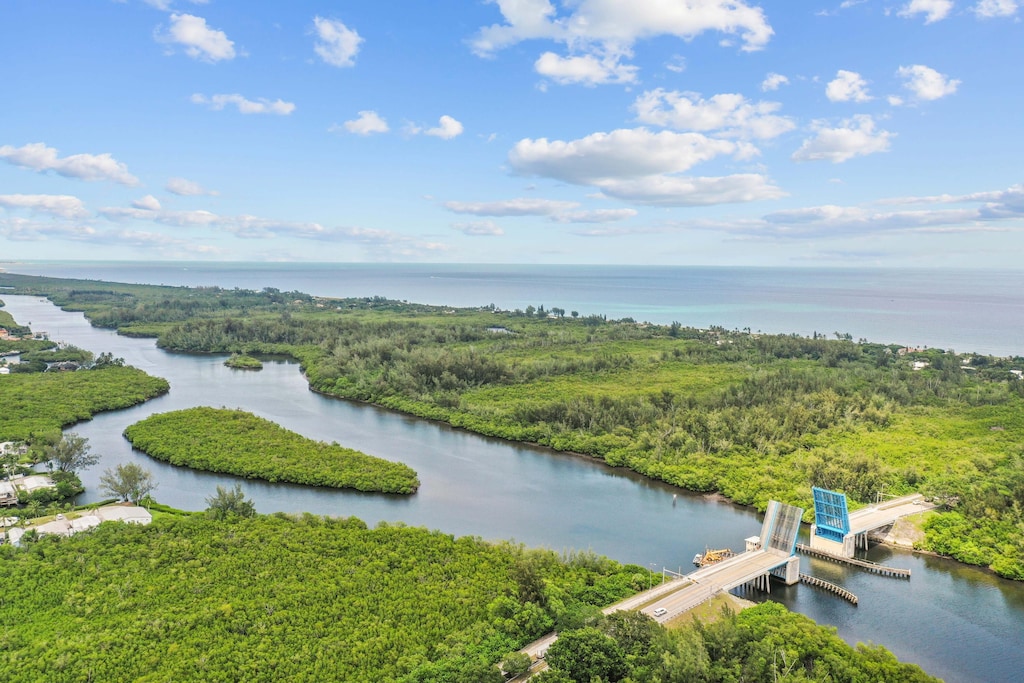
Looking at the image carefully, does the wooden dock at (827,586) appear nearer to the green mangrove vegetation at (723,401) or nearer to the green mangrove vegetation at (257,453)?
the green mangrove vegetation at (723,401)

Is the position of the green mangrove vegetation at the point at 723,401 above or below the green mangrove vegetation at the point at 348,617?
above

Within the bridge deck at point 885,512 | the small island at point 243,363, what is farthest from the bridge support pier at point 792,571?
the small island at point 243,363

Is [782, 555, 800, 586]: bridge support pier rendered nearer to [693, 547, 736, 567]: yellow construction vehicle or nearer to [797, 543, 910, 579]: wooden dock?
[693, 547, 736, 567]: yellow construction vehicle

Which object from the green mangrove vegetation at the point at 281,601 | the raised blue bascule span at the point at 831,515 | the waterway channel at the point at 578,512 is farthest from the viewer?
the raised blue bascule span at the point at 831,515

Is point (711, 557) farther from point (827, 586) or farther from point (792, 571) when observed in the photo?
point (827, 586)

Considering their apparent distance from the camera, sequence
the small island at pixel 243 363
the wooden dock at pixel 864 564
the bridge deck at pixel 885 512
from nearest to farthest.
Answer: the wooden dock at pixel 864 564
the bridge deck at pixel 885 512
the small island at pixel 243 363

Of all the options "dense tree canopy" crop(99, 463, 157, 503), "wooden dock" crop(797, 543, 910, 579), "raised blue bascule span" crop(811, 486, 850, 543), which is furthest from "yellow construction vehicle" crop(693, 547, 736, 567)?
"dense tree canopy" crop(99, 463, 157, 503)

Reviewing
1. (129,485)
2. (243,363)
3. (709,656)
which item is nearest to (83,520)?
(129,485)

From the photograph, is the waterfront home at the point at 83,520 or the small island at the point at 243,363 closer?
the waterfront home at the point at 83,520
